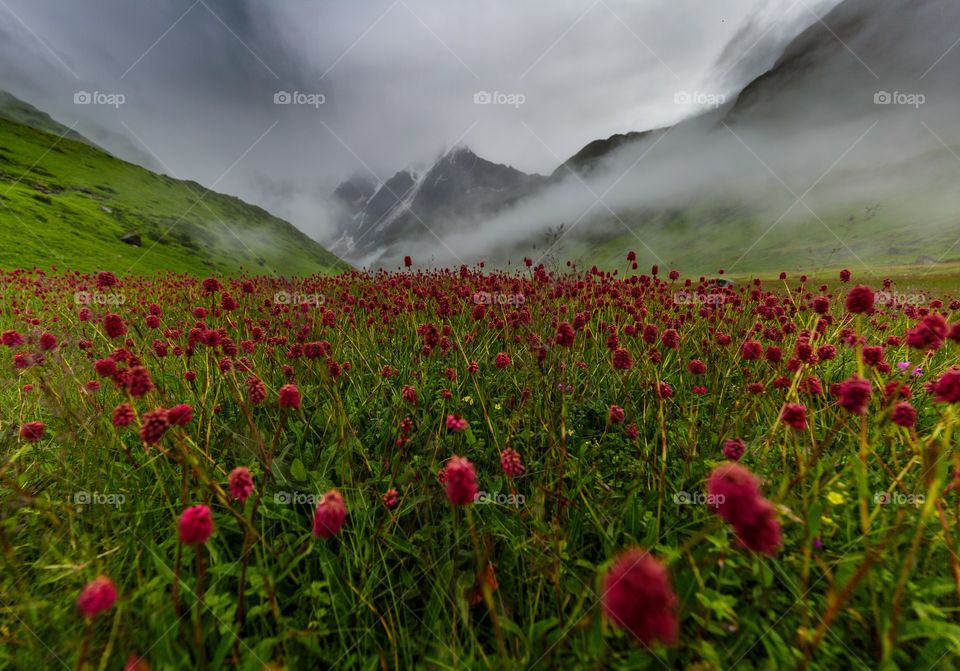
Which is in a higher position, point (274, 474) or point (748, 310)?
point (748, 310)

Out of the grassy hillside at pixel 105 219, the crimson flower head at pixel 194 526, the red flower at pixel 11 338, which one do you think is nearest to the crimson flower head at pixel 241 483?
the crimson flower head at pixel 194 526

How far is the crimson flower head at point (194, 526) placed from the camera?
122 centimetres

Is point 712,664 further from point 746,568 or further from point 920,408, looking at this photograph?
point 920,408

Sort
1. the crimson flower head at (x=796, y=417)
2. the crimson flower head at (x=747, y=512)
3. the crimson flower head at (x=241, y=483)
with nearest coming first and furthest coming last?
the crimson flower head at (x=747, y=512)
the crimson flower head at (x=241, y=483)
the crimson flower head at (x=796, y=417)

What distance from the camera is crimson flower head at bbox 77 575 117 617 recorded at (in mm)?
1130

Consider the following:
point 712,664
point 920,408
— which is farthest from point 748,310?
point 712,664

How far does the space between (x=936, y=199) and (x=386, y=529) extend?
219301mm

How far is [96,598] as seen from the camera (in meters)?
1.17

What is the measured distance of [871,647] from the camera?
4.62 ft

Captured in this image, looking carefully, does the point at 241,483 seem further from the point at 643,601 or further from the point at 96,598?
the point at 643,601

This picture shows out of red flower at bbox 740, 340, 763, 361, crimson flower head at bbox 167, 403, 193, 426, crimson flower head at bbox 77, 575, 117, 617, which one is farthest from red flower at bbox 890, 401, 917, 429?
crimson flower head at bbox 167, 403, 193, 426

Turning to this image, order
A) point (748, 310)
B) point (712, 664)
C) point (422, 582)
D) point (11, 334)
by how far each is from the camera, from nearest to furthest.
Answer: point (712, 664) → point (422, 582) → point (11, 334) → point (748, 310)

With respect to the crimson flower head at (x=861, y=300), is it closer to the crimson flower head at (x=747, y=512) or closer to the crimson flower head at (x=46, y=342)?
the crimson flower head at (x=747, y=512)

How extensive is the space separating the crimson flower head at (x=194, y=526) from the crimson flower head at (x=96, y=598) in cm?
25
